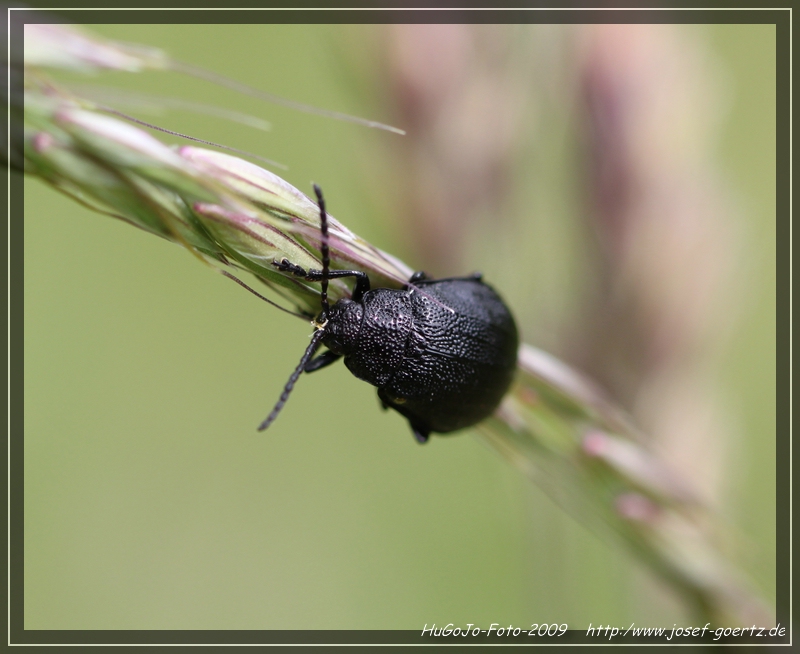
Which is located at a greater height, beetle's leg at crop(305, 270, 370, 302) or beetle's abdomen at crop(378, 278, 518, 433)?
beetle's leg at crop(305, 270, 370, 302)

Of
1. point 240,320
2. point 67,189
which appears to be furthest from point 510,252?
point 240,320

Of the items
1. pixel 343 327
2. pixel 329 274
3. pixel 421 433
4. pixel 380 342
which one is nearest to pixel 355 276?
pixel 329 274

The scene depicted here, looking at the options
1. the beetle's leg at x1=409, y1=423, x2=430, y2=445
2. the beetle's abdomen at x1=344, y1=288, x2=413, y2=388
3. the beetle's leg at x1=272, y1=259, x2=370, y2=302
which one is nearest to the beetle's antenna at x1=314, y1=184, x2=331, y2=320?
the beetle's leg at x1=272, y1=259, x2=370, y2=302

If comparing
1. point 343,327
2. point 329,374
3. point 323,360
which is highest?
point 343,327

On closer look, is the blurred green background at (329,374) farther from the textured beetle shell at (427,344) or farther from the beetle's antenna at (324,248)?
the beetle's antenna at (324,248)

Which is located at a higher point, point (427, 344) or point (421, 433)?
point (427, 344)

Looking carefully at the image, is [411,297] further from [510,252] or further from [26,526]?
[26,526]

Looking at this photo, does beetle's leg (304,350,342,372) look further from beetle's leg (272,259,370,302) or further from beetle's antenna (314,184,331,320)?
beetle's antenna (314,184,331,320)

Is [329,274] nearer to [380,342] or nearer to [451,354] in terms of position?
[380,342]
